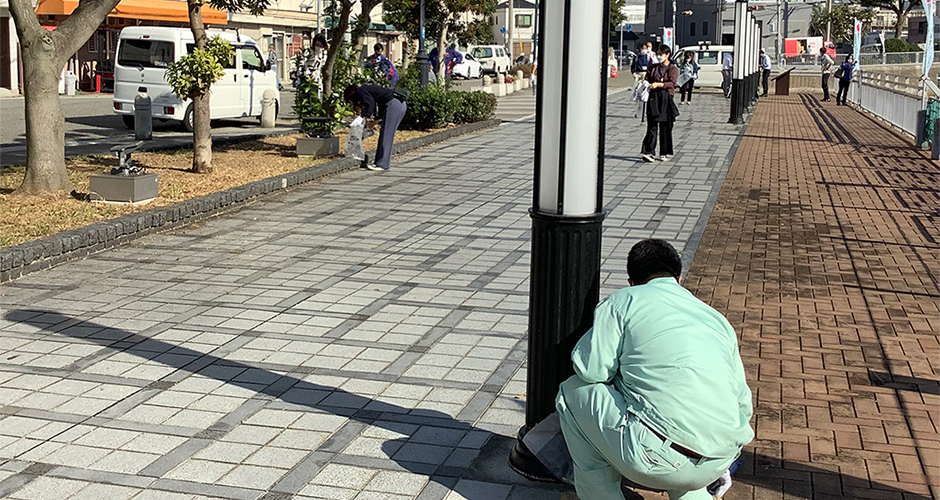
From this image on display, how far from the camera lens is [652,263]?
12.8ft

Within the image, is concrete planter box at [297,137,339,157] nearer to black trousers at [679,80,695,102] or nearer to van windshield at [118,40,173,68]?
van windshield at [118,40,173,68]

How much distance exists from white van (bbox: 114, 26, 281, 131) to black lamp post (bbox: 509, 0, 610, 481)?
1662cm

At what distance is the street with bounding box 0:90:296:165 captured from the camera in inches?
662

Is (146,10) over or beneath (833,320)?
over

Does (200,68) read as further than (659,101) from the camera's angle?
No

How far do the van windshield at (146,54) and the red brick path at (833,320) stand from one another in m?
11.7

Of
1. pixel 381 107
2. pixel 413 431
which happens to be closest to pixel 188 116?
pixel 381 107

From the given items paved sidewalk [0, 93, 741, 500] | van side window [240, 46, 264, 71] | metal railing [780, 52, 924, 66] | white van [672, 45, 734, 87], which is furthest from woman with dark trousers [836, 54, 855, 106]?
paved sidewalk [0, 93, 741, 500]

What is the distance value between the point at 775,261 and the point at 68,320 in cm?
560

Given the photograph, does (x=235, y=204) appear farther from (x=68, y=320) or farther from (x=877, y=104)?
(x=877, y=104)

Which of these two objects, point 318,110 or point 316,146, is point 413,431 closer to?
point 316,146

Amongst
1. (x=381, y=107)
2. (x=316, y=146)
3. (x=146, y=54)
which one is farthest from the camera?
(x=146, y=54)

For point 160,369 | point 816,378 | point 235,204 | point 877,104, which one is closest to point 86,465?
point 160,369

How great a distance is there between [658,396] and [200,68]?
9718 mm
